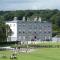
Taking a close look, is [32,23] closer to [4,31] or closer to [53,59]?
[4,31]

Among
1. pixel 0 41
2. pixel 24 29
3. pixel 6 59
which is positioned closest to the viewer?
pixel 6 59

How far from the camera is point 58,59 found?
29188 millimetres

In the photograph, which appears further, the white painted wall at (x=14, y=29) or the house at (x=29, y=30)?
the house at (x=29, y=30)

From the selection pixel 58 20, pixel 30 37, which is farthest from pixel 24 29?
pixel 58 20

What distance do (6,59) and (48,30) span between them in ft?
198

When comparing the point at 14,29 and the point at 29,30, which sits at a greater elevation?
the point at 14,29

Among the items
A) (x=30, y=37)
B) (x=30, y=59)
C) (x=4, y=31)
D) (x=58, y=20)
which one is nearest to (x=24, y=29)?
(x=30, y=37)

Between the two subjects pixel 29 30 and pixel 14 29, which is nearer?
pixel 14 29

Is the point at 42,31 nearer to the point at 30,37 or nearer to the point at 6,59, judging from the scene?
the point at 30,37

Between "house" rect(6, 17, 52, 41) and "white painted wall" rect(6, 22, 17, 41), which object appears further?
"house" rect(6, 17, 52, 41)

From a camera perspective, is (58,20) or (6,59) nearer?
(6,59)

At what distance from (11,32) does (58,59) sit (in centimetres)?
5044

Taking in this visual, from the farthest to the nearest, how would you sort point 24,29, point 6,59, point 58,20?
point 58,20, point 24,29, point 6,59

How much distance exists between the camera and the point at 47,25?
88.7m
